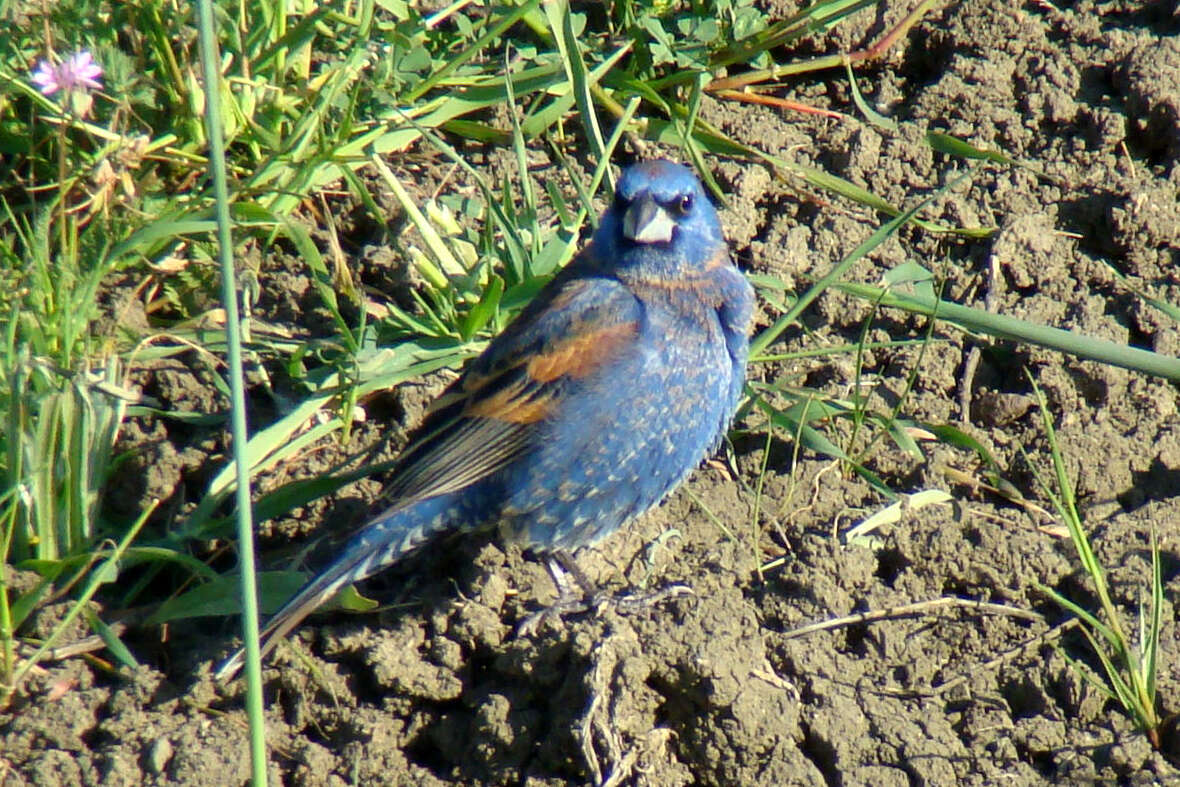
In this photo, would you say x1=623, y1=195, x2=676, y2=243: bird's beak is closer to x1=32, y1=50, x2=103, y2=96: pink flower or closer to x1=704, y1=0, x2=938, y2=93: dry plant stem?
x1=704, y1=0, x2=938, y2=93: dry plant stem

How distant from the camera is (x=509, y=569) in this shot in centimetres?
409

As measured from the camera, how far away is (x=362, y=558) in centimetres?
380

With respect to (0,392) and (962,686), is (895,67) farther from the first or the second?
(0,392)

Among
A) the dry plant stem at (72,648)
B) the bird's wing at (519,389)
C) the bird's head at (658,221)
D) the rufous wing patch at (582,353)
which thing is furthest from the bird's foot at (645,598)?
the dry plant stem at (72,648)

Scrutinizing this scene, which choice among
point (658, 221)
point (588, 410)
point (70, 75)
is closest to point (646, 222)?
point (658, 221)

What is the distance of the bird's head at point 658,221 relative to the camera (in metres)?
4.12

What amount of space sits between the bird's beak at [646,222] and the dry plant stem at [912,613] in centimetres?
120

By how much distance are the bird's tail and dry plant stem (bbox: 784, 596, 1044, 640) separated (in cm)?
102

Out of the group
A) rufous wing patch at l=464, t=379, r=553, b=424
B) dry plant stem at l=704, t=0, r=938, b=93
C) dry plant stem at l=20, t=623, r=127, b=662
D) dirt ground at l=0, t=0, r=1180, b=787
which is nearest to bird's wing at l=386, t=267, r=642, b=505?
rufous wing patch at l=464, t=379, r=553, b=424

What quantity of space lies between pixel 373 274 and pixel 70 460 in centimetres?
126

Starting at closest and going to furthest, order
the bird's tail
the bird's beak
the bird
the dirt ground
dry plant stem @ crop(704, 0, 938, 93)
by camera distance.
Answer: the dirt ground, the bird's tail, the bird, the bird's beak, dry plant stem @ crop(704, 0, 938, 93)

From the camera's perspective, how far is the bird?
393cm

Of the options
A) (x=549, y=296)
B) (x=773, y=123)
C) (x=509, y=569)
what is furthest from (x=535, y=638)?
(x=773, y=123)

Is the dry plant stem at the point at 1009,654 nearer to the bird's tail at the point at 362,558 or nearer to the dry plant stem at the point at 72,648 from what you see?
the bird's tail at the point at 362,558
